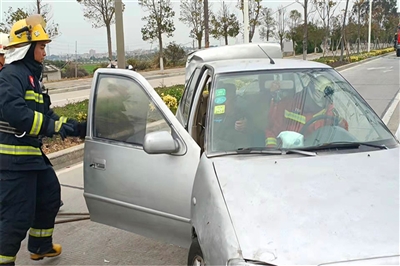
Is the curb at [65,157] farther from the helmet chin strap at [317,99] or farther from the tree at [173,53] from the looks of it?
the tree at [173,53]

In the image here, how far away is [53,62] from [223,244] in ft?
114

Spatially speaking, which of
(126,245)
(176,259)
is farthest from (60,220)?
(176,259)

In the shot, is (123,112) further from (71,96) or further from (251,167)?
(71,96)

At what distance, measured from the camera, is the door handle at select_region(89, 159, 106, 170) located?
11.4ft

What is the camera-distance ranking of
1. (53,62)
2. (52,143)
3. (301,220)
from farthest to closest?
(53,62), (52,143), (301,220)

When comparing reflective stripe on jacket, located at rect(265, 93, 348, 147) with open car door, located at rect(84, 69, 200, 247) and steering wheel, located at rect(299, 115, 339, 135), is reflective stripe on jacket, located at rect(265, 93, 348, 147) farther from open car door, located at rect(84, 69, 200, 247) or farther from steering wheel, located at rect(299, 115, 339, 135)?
open car door, located at rect(84, 69, 200, 247)

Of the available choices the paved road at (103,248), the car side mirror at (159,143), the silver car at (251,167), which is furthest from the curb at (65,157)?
the car side mirror at (159,143)

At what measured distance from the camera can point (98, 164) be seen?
3518 millimetres

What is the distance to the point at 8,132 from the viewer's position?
129 inches

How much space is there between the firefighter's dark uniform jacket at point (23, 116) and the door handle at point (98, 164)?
382 mm

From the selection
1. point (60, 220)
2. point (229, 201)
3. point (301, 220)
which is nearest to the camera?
point (301, 220)

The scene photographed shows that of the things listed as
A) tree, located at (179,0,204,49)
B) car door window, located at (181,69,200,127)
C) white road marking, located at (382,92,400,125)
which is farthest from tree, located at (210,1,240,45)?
car door window, located at (181,69,200,127)

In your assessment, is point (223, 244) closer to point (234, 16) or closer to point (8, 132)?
point (8, 132)

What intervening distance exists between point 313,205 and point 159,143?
1176mm
